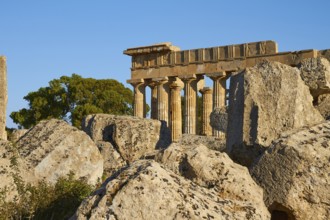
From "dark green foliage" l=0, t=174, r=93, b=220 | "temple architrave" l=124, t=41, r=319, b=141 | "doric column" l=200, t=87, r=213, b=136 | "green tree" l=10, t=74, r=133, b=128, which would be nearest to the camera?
"dark green foliage" l=0, t=174, r=93, b=220

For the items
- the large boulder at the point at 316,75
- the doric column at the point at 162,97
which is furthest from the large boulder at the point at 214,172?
the doric column at the point at 162,97

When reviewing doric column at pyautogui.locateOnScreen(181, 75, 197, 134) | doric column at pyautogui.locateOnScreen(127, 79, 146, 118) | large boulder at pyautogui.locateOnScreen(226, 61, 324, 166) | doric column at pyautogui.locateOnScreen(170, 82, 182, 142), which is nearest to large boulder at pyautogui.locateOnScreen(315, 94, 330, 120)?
large boulder at pyautogui.locateOnScreen(226, 61, 324, 166)

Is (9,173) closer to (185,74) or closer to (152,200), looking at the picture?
(152,200)

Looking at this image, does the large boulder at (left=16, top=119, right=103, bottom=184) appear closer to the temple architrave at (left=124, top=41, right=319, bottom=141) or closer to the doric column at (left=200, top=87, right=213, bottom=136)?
the temple architrave at (left=124, top=41, right=319, bottom=141)

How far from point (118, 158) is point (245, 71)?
5743 millimetres

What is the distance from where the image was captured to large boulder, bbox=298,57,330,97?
11.9 metres

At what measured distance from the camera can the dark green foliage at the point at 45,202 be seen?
8.03m

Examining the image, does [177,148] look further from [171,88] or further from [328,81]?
[171,88]

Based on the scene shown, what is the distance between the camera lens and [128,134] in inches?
625

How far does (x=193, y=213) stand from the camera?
5574 mm

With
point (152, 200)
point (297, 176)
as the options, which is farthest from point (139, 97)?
point (152, 200)

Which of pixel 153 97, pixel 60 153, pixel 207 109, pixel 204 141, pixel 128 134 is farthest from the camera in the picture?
pixel 153 97

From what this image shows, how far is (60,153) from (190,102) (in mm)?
28865

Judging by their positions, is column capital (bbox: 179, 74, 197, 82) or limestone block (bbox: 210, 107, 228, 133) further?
column capital (bbox: 179, 74, 197, 82)
